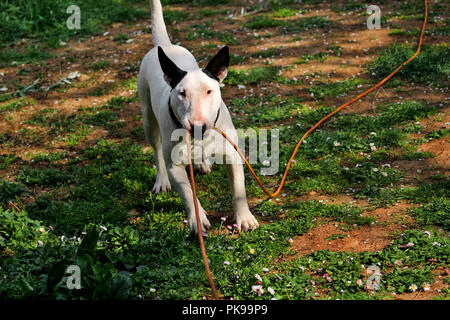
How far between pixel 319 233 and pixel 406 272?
2.83ft

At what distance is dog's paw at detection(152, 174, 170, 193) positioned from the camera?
16.7ft

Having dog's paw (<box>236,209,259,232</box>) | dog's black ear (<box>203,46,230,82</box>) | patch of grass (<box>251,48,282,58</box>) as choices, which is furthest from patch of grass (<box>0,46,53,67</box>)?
dog's paw (<box>236,209,259,232</box>)

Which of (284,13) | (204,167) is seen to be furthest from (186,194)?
(284,13)

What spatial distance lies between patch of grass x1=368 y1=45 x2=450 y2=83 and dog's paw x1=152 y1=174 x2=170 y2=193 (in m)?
3.72

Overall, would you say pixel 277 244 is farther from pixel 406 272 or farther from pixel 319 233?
pixel 406 272

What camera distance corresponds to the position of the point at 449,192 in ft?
14.3

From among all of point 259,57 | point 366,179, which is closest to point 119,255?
point 366,179

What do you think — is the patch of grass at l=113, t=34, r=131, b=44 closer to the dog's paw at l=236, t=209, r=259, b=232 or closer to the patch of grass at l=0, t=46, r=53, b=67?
the patch of grass at l=0, t=46, r=53, b=67

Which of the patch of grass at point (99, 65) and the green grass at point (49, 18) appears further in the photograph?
the green grass at point (49, 18)

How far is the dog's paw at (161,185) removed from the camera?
200 inches

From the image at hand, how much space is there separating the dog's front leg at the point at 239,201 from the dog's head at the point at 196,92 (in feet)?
2.26

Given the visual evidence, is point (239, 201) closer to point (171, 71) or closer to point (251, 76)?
point (171, 71)
